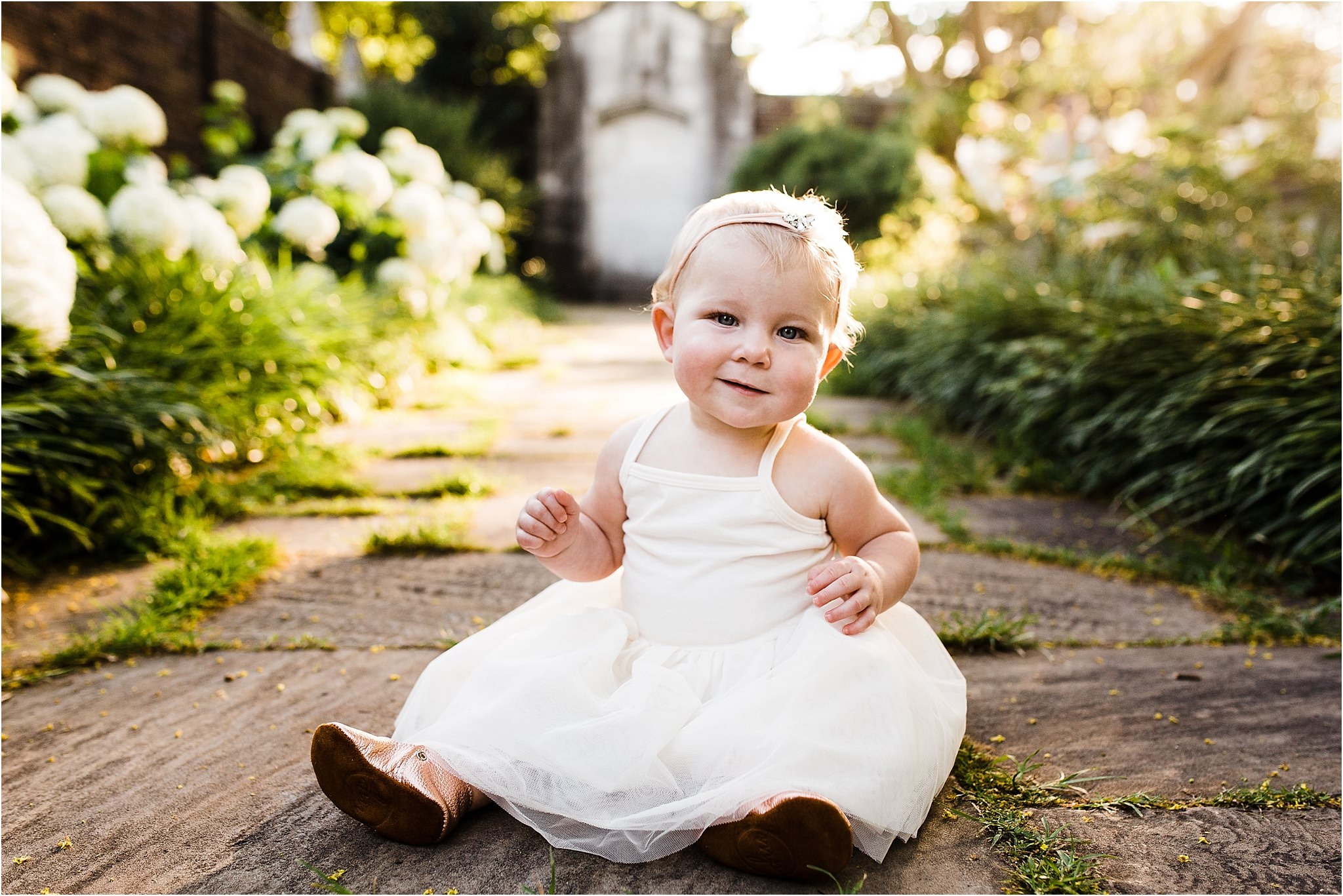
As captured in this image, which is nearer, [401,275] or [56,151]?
[56,151]

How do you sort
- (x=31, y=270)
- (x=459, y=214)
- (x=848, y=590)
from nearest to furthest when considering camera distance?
(x=848, y=590)
(x=31, y=270)
(x=459, y=214)

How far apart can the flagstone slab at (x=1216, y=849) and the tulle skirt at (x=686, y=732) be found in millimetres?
230

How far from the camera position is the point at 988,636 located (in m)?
1.84

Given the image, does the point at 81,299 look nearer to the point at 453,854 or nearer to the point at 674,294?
the point at 674,294

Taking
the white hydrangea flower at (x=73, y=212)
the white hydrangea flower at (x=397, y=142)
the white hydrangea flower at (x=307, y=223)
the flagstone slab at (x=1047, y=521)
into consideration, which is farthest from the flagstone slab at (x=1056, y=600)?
the white hydrangea flower at (x=397, y=142)

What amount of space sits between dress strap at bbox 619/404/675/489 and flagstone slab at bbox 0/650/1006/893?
1.89ft

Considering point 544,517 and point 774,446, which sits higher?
point 774,446

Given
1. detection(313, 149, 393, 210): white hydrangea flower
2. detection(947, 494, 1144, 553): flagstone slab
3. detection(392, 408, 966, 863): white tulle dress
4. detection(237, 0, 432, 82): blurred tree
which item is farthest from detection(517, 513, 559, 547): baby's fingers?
detection(237, 0, 432, 82): blurred tree

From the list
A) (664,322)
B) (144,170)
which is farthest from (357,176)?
(664,322)

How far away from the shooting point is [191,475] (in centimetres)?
266

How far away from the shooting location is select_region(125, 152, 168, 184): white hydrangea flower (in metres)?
3.18

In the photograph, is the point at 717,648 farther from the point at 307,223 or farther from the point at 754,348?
the point at 307,223

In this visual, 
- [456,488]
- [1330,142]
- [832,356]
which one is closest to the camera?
[832,356]

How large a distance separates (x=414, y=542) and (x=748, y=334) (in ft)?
4.41
